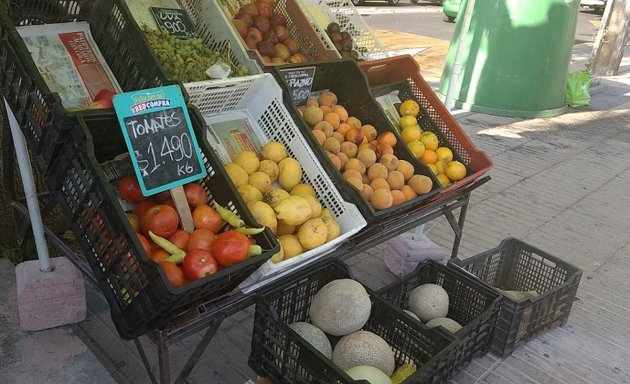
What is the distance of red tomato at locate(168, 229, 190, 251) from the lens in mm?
2100

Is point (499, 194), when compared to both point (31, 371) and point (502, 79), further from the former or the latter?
point (31, 371)

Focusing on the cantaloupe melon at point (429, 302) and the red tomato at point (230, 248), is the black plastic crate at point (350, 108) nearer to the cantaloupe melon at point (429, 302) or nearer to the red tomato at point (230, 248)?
the cantaloupe melon at point (429, 302)

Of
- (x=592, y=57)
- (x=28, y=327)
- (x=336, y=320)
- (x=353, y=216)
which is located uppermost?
(x=353, y=216)

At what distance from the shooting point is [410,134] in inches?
139

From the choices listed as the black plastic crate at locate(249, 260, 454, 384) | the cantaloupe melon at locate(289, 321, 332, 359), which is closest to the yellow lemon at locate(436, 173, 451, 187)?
the black plastic crate at locate(249, 260, 454, 384)

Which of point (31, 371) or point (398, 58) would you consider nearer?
point (31, 371)

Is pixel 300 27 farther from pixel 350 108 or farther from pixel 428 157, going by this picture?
pixel 428 157

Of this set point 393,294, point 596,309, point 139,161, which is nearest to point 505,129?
point 596,309

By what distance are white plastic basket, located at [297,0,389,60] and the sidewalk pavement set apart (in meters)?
1.50

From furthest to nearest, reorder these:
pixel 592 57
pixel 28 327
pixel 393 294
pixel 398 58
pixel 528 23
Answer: pixel 592 57 < pixel 528 23 < pixel 398 58 < pixel 393 294 < pixel 28 327

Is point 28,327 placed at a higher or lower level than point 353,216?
lower

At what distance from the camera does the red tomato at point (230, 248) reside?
1973mm

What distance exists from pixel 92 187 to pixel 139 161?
0.66 feet

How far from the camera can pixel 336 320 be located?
2516mm
